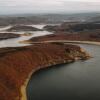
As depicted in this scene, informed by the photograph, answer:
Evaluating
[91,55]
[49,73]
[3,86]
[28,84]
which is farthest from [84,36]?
[3,86]

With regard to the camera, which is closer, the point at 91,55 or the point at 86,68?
the point at 86,68

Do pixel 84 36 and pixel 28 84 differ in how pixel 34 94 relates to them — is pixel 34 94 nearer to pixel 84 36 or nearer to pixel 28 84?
pixel 28 84

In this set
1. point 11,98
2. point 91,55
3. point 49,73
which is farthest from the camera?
point 91,55

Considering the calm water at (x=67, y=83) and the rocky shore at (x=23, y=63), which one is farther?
the rocky shore at (x=23, y=63)

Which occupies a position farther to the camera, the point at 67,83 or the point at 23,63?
the point at 23,63

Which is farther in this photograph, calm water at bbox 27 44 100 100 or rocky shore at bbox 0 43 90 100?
rocky shore at bbox 0 43 90 100
